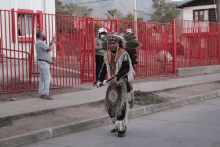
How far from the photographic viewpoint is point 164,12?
307ft

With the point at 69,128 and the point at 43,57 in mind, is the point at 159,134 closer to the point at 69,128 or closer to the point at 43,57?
the point at 69,128

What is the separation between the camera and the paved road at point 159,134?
18.0ft

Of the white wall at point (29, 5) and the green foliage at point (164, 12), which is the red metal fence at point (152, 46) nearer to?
the white wall at point (29, 5)

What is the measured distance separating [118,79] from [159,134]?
127cm

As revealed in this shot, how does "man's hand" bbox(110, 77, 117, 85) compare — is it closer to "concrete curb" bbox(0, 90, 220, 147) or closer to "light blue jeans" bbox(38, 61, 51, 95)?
"concrete curb" bbox(0, 90, 220, 147)

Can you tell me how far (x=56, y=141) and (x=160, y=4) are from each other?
299 ft

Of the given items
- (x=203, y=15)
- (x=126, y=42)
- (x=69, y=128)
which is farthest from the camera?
(x=203, y=15)

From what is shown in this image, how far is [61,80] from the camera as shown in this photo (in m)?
11.6

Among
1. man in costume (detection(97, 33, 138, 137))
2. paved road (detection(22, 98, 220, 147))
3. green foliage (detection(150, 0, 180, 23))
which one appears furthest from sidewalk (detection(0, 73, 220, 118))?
green foliage (detection(150, 0, 180, 23))

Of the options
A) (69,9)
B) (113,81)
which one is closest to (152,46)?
(113,81)

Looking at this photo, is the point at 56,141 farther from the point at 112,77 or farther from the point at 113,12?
the point at 113,12

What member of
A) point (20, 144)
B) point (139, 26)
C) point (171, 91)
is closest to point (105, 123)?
point (20, 144)

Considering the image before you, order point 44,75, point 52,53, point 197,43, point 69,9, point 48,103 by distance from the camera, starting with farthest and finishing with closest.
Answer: point 69,9
point 197,43
point 52,53
point 44,75
point 48,103

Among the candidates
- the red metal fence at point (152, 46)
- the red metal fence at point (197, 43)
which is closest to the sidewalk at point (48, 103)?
the red metal fence at point (152, 46)
